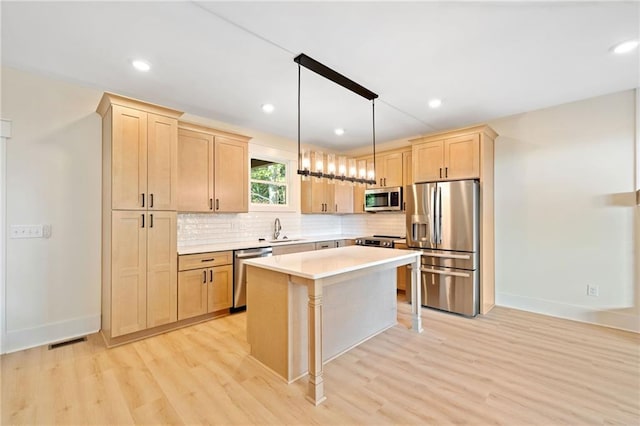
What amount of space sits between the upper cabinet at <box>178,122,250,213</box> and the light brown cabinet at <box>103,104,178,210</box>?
14.2 inches

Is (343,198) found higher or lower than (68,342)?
higher

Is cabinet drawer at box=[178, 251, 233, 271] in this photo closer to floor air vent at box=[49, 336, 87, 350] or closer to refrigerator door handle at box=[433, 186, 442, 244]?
floor air vent at box=[49, 336, 87, 350]

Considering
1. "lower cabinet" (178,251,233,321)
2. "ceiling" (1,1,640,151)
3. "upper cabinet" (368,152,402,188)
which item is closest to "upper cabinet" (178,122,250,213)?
"ceiling" (1,1,640,151)

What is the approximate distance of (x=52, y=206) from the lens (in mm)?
2877

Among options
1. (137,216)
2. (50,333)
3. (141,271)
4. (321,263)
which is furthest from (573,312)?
(50,333)

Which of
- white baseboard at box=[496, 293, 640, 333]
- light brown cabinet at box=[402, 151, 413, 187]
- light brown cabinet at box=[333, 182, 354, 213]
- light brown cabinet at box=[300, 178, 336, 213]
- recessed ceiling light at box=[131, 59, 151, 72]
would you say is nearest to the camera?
recessed ceiling light at box=[131, 59, 151, 72]

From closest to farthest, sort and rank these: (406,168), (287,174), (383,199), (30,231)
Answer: (30,231) → (406,168) → (383,199) → (287,174)

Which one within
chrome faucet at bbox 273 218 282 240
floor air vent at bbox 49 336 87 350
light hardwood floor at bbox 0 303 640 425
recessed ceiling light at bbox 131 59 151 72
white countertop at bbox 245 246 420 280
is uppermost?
recessed ceiling light at bbox 131 59 151 72

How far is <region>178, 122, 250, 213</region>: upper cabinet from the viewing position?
356cm

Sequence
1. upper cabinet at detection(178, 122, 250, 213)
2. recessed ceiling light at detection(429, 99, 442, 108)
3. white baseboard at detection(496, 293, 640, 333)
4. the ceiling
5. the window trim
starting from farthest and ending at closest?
1. the window trim
2. upper cabinet at detection(178, 122, 250, 213)
3. recessed ceiling light at detection(429, 99, 442, 108)
4. white baseboard at detection(496, 293, 640, 333)
5. the ceiling

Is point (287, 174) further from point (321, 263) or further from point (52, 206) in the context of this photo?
point (52, 206)

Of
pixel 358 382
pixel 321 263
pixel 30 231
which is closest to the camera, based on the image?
pixel 358 382

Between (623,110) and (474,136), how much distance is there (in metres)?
1.50

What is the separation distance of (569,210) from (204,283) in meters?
Answer: 4.59
